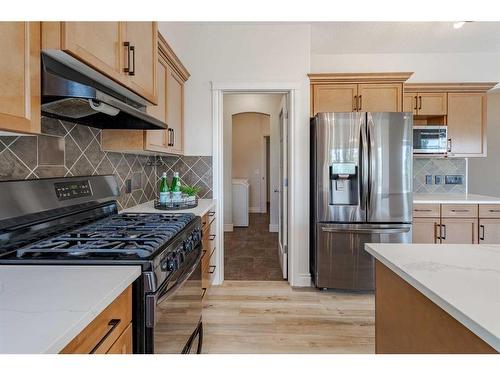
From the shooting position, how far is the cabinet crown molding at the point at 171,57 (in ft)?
6.87

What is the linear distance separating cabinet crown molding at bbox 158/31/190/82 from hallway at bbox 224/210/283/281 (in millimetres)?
2150

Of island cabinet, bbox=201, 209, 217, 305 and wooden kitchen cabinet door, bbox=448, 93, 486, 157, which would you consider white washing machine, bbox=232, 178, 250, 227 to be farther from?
wooden kitchen cabinet door, bbox=448, 93, 486, 157

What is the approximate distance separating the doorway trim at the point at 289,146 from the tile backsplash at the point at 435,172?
→ 1701 millimetres

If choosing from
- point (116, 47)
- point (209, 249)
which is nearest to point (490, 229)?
point (209, 249)

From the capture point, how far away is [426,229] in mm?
2967

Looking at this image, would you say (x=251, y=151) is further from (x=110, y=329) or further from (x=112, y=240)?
(x=110, y=329)

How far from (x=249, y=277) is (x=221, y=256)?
1.37 feet

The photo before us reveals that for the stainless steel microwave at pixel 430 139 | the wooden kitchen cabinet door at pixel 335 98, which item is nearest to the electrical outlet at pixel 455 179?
the stainless steel microwave at pixel 430 139

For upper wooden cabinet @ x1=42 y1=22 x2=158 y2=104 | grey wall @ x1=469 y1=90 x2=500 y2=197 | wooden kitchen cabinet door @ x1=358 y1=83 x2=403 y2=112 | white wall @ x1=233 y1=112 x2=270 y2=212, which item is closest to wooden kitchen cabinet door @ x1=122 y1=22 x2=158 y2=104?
upper wooden cabinet @ x1=42 y1=22 x2=158 y2=104

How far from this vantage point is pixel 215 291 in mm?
2822

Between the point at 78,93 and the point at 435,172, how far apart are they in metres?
3.83

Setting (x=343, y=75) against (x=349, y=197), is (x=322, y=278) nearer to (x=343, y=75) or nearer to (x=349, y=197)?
(x=349, y=197)
